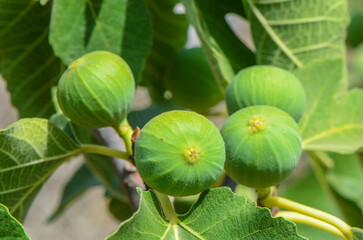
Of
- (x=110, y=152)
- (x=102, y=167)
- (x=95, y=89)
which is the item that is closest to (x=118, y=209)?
(x=102, y=167)

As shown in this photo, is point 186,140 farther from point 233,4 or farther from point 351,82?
point 351,82

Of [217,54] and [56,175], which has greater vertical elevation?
[217,54]

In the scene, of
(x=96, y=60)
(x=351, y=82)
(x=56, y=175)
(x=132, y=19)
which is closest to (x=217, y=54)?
(x=132, y=19)

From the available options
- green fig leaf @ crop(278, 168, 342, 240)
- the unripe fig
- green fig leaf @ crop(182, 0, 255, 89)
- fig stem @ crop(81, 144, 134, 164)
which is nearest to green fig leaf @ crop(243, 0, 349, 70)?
green fig leaf @ crop(182, 0, 255, 89)

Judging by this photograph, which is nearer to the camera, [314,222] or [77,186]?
[314,222]

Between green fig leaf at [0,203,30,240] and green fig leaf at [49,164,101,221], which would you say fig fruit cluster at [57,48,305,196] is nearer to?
green fig leaf at [0,203,30,240]

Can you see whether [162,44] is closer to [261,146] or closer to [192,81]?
[192,81]
